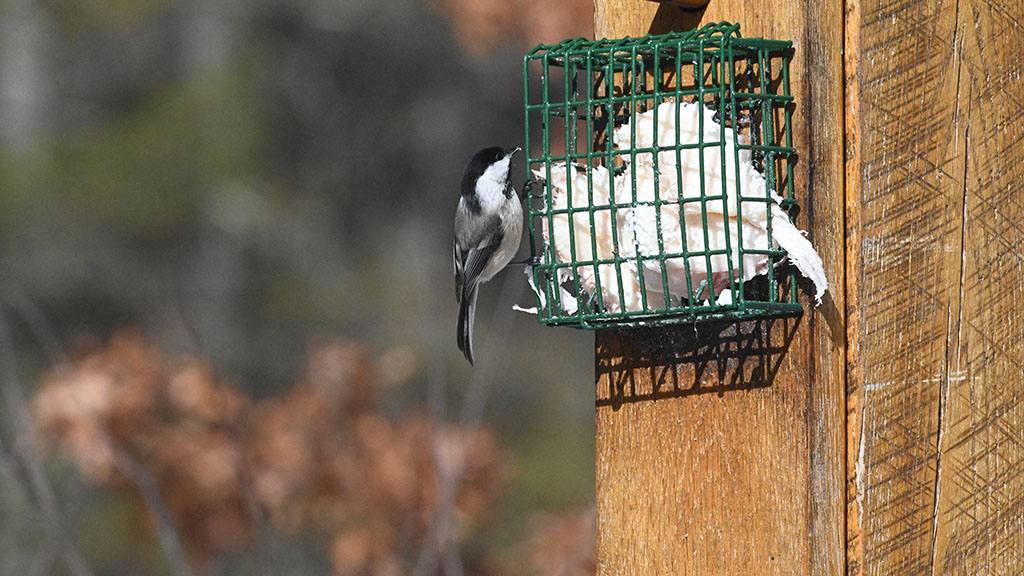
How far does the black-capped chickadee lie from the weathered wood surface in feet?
6.05

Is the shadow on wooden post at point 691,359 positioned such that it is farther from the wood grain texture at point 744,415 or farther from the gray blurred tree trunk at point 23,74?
the gray blurred tree trunk at point 23,74

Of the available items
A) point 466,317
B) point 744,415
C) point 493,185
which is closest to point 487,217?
point 493,185

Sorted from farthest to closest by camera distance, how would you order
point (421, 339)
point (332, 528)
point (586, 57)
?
point (421, 339)
point (332, 528)
point (586, 57)

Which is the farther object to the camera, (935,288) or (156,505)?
(156,505)

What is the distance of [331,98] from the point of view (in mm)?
7902

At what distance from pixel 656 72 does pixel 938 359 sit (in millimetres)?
767

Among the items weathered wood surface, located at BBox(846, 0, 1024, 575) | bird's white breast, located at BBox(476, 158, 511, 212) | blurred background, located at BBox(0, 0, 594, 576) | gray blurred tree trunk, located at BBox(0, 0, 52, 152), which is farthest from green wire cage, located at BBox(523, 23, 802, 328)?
gray blurred tree trunk, located at BBox(0, 0, 52, 152)

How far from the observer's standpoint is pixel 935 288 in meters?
2.36

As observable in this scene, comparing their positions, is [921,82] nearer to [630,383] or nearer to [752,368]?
[752,368]

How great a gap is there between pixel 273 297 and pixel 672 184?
Answer: 5341 millimetres

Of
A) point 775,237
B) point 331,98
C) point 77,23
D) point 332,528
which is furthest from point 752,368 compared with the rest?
point 77,23

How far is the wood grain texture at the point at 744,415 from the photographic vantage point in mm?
2367

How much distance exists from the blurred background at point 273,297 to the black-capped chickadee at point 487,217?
1.81 meters

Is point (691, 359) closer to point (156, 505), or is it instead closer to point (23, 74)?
point (156, 505)
